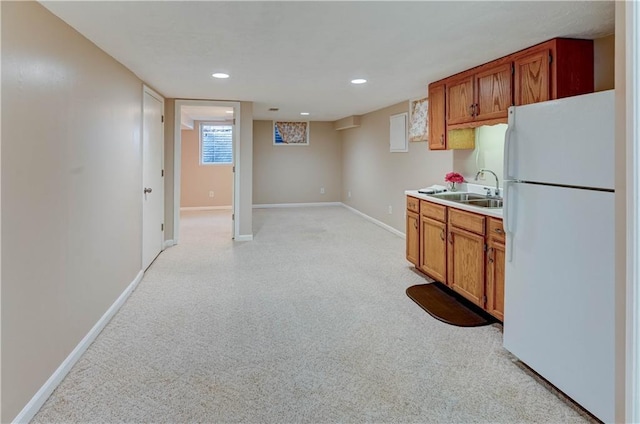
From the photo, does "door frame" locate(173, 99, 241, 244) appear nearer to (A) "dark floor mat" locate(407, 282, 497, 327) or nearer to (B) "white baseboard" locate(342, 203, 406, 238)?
(B) "white baseboard" locate(342, 203, 406, 238)

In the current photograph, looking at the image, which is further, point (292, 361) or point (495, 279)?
point (495, 279)

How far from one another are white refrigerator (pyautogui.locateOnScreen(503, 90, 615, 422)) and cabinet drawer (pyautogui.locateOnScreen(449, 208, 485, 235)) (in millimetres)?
609

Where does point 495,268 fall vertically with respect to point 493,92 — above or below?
below

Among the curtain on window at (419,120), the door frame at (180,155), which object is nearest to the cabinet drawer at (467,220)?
the curtain on window at (419,120)

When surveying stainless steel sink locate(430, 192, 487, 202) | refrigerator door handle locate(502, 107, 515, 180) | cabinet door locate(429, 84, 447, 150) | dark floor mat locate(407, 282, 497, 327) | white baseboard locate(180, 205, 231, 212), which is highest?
cabinet door locate(429, 84, 447, 150)

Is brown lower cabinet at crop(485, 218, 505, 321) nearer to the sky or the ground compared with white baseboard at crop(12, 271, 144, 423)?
nearer to the sky

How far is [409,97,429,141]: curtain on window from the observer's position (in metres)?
5.20

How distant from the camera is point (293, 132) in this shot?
9227mm

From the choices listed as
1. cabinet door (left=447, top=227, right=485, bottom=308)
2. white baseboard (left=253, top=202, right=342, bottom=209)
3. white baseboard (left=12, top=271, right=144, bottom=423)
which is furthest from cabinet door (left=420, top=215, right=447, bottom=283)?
white baseboard (left=253, top=202, right=342, bottom=209)

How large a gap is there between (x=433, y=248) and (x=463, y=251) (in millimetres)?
548

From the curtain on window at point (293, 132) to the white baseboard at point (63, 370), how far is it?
21.1ft

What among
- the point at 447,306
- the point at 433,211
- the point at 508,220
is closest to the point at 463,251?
the point at 447,306

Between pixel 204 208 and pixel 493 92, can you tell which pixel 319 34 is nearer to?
pixel 493 92

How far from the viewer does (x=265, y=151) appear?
9.14 m
